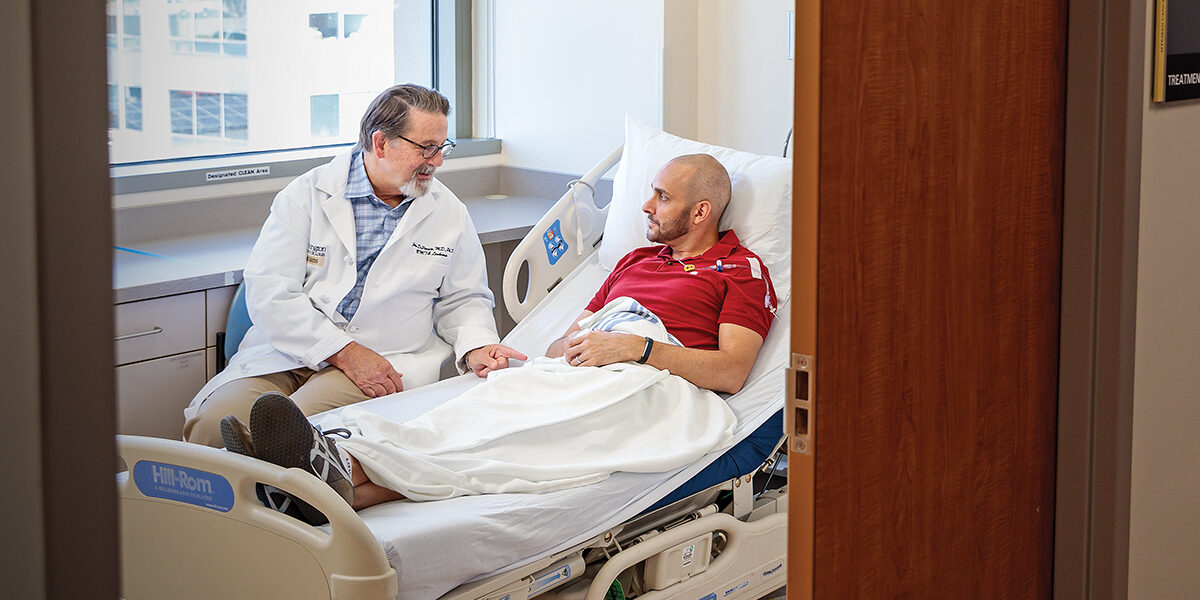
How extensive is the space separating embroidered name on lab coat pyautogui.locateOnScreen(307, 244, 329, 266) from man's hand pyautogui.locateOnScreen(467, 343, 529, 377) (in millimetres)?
450

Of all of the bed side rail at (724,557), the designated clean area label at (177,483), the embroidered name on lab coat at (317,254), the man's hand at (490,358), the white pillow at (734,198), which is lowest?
the bed side rail at (724,557)

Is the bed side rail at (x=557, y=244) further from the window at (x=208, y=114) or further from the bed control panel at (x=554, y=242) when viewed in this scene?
the window at (x=208, y=114)

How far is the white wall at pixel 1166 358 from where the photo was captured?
1.61m

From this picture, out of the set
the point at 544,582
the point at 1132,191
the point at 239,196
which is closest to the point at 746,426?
the point at 544,582

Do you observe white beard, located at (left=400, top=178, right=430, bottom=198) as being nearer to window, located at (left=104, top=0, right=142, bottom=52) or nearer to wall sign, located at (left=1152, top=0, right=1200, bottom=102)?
window, located at (left=104, top=0, right=142, bottom=52)

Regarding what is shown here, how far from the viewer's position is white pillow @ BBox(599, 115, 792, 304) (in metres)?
2.87

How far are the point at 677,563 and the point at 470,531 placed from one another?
1.87ft

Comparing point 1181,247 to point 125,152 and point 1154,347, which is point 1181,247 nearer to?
point 1154,347

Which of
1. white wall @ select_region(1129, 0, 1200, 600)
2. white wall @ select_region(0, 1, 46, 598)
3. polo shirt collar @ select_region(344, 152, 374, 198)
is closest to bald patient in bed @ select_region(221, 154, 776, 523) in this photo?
polo shirt collar @ select_region(344, 152, 374, 198)

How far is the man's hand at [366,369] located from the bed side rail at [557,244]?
42 cm

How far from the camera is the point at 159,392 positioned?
279 cm

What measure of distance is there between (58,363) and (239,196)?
2.95 metres

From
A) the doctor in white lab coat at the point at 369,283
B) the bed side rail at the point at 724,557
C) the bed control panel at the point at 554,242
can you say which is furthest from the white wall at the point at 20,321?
the bed control panel at the point at 554,242

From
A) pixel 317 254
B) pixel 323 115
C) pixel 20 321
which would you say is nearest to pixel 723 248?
pixel 317 254
